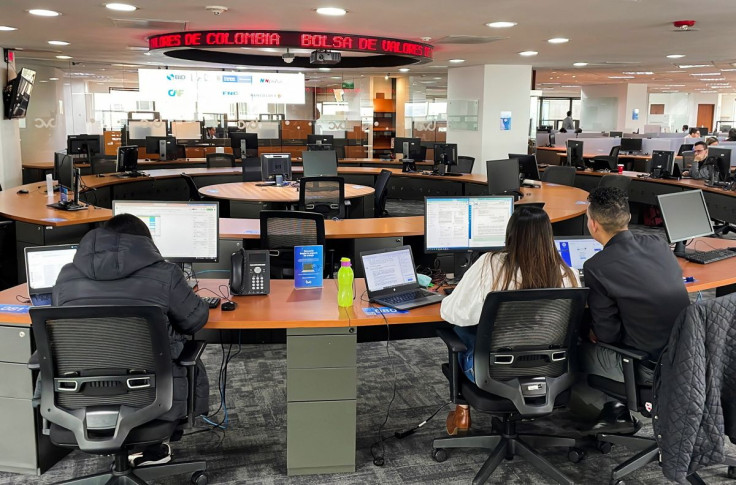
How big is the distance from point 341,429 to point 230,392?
1.32 metres

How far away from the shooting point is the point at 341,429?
Answer: 3389 mm

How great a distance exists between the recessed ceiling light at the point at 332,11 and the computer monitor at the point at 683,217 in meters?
3.56

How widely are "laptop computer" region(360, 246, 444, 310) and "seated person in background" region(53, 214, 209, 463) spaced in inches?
41.8

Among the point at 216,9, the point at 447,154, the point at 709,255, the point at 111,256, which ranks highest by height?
the point at 216,9

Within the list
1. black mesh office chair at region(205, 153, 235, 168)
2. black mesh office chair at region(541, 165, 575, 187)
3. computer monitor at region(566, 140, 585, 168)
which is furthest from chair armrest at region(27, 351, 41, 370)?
computer monitor at region(566, 140, 585, 168)

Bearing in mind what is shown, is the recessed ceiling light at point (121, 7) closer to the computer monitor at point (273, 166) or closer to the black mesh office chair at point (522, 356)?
the computer monitor at point (273, 166)

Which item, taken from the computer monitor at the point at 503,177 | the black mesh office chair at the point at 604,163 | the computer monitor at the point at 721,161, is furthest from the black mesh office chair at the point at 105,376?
the black mesh office chair at the point at 604,163

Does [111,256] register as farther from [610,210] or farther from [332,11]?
[332,11]

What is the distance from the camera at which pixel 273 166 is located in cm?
983

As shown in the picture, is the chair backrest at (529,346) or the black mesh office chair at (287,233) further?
the black mesh office chair at (287,233)

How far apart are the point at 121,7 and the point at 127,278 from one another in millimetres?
4729

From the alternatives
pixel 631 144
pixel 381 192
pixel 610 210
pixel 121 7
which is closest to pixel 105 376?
pixel 610 210

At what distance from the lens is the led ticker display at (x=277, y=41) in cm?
816

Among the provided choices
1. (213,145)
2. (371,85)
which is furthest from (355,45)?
(371,85)
